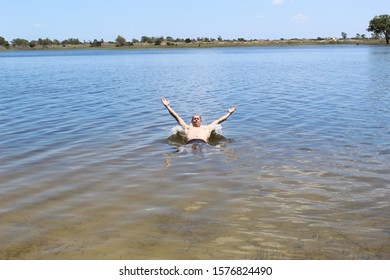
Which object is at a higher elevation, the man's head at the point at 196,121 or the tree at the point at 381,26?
the tree at the point at 381,26

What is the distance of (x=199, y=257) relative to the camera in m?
5.80

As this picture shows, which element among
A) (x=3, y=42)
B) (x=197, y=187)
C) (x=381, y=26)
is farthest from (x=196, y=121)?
(x=3, y=42)

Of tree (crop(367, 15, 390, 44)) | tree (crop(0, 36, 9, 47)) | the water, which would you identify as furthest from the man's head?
tree (crop(0, 36, 9, 47))

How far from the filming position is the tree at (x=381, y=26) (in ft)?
474

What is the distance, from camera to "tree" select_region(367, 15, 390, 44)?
144375 millimetres

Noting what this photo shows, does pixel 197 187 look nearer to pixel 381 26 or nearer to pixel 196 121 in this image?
pixel 196 121

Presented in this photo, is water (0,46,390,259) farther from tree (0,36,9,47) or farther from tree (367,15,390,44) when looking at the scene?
tree (0,36,9,47)

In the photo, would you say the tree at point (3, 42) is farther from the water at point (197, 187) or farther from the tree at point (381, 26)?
the water at point (197, 187)

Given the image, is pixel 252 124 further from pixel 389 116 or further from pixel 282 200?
pixel 282 200

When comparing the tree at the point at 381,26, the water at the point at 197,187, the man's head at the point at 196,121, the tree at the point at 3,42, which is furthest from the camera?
the tree at the point at 3,42

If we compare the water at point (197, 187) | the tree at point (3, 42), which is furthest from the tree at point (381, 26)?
the tree at point (3, 42)

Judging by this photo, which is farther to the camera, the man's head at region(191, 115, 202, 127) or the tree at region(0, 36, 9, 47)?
the tree at region(0, 36, 9, 47)

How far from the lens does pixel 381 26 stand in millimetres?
145375

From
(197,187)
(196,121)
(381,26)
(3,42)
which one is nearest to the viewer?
(197,187)
